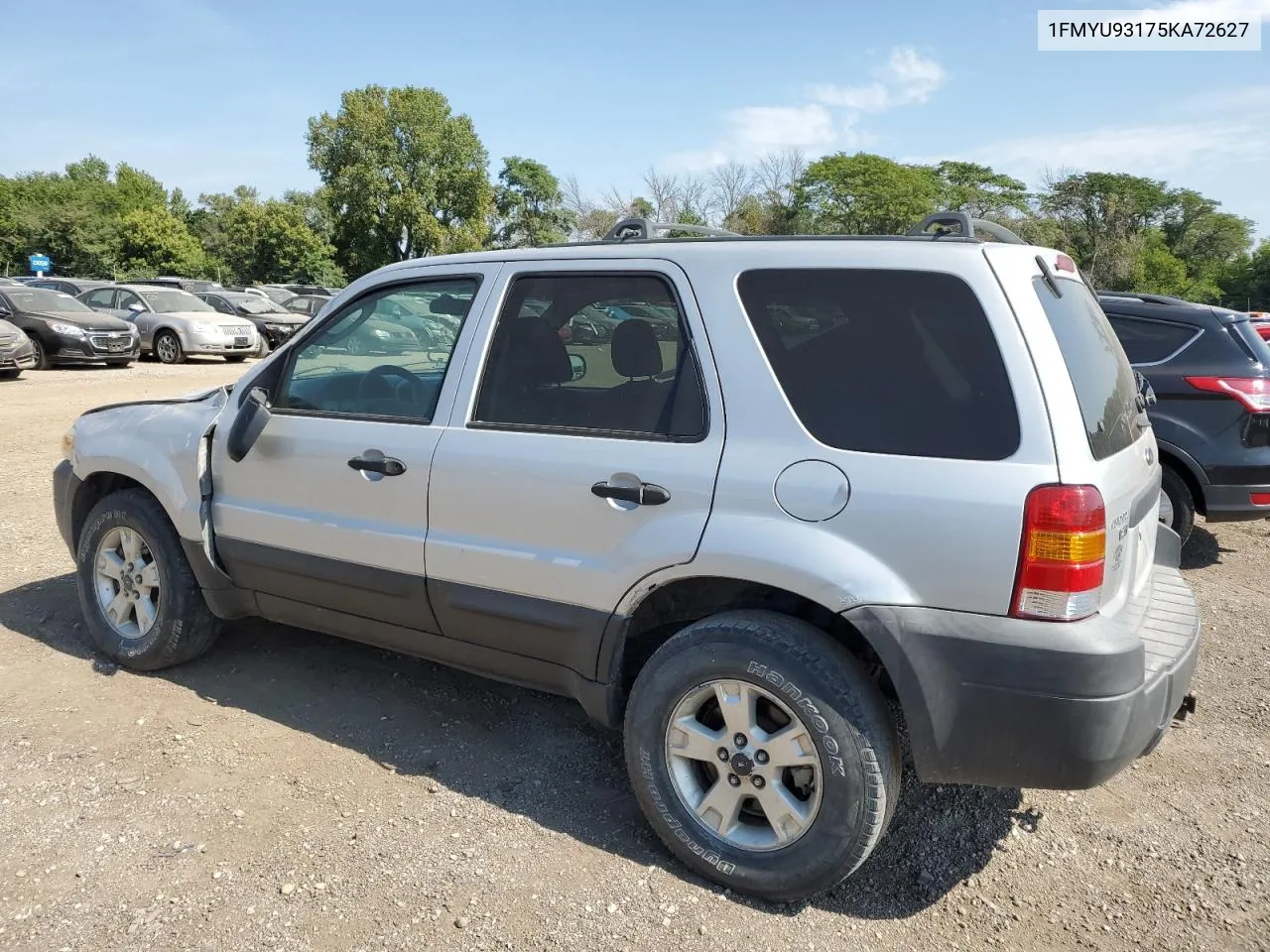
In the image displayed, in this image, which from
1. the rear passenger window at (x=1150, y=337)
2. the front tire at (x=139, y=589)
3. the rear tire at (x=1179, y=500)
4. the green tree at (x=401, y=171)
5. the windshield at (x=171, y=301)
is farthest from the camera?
the green tree at (x=401, y=171)

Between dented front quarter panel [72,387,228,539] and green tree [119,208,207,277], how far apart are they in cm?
5639

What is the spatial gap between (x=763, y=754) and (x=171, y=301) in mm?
21368

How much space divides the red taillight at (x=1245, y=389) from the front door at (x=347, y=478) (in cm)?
479

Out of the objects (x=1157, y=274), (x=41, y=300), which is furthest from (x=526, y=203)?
(x=41, y=300)

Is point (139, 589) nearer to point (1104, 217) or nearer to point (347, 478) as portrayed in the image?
point (347, 478)

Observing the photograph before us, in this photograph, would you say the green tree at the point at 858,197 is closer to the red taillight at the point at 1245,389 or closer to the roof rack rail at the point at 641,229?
the red taillight at the point at 1245,389

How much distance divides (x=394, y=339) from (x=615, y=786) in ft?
6.11

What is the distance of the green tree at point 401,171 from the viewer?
49469 mm

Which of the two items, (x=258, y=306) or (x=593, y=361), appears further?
(x=258, y=306)

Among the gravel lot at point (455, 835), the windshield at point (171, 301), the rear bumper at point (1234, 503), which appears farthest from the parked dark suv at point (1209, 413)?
the windshield at point (171, 301)

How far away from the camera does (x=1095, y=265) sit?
59.9 m

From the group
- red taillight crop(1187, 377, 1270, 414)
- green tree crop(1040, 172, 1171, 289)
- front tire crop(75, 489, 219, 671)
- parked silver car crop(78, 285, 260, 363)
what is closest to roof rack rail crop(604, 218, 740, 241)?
front tire crop(75, 489, 219, 671)

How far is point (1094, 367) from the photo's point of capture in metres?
2.82

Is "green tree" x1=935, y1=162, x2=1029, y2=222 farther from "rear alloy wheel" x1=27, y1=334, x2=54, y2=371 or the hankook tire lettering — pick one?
the hankook tire lettering
